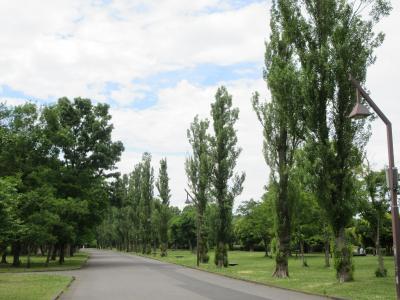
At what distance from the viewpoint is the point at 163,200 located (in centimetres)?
7156

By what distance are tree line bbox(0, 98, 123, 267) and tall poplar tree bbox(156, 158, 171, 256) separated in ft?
67.0

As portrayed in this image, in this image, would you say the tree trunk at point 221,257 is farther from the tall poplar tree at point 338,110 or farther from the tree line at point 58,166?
the tall poplar tree at point 338,110

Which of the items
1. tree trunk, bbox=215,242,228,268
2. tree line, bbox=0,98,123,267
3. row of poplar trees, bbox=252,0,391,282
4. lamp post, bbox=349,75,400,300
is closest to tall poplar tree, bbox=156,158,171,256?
tree line, bbox=0,98,123,267

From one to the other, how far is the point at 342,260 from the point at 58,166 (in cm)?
3104

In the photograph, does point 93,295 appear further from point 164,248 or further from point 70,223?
point 164,248

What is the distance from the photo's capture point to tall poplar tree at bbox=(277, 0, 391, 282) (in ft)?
68.6

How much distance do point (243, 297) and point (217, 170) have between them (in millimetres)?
23232

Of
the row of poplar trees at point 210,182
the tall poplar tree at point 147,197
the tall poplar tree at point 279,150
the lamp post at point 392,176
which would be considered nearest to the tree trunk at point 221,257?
the row of poplar trees at point 210,182

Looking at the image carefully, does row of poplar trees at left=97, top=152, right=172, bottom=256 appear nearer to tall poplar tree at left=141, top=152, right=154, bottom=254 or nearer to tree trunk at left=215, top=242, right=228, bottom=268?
tall poplar tree at left=141, top=152, right=154, bottom=254

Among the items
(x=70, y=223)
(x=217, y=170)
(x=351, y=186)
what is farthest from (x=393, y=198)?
(x=70, y=223)

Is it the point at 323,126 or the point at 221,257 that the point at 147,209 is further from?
the point at 323,126

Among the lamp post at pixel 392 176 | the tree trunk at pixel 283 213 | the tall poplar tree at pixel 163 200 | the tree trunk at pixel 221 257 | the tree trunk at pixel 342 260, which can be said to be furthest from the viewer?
the tall poplar tree at pixel 163 200

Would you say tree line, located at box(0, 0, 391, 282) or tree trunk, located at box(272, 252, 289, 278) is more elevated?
tree line, located at box(0, 0, 391, 282)

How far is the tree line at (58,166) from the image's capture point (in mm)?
38844
